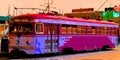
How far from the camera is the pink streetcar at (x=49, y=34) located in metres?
22.2

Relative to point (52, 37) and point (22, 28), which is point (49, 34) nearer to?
point (52, 37)

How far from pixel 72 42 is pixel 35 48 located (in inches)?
169

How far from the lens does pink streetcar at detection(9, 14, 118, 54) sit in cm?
2225

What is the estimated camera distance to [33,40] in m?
22.1

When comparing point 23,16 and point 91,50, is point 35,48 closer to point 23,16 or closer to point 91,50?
point 23,16

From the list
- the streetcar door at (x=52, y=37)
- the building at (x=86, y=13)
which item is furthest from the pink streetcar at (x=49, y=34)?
the building at (x=86, y=13)

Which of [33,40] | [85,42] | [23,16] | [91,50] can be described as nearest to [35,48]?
[33,40]

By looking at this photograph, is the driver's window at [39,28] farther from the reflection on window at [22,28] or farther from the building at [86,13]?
the building at [86,13]

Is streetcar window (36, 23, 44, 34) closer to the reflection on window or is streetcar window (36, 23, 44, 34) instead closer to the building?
the reflection on window

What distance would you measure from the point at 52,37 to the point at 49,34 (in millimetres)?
335

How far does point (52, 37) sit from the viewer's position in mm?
23297

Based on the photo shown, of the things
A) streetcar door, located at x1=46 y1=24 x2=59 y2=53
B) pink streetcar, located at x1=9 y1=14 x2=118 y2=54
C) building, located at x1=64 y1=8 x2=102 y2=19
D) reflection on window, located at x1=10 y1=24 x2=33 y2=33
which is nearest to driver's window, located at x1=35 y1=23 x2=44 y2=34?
pink streetcar, located at x1=9 y1=14 x2=118 y2=54

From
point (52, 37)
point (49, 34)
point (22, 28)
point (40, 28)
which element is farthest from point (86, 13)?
point (22, 28)

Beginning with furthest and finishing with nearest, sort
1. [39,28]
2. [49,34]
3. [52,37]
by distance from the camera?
[52,37]
[49,34]
[39,28]
